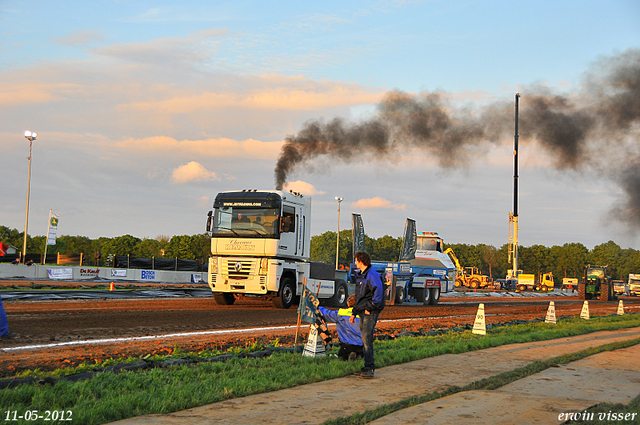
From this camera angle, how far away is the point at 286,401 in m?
6.72

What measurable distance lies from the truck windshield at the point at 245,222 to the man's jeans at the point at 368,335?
11.7 m

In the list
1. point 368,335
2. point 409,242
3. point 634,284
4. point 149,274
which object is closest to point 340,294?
point 409,242

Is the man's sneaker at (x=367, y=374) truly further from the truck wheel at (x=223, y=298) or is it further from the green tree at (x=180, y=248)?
the green tree at (x=180, y=248)

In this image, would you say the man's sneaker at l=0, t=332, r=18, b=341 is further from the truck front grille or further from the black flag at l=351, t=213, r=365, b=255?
the black flag at l=351, t=213, r=365, b=255

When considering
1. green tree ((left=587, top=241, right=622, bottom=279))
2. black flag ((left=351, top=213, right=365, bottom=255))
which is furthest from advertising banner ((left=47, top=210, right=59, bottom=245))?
green tree ((left=587, top=241, right=622, bottom=279))

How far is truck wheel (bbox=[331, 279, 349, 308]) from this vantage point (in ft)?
79.6

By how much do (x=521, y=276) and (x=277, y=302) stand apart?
2986 inches

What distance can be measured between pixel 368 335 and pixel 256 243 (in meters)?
12.0

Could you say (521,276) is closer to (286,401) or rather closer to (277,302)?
(277,302)

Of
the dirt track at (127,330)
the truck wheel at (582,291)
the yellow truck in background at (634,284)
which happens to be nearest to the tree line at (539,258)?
the yellow truck in background at (634,284)

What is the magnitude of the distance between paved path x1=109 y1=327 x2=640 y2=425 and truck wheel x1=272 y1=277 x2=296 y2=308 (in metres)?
10.7

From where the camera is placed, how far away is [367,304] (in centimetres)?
851

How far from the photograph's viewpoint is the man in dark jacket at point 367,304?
8500 millimetres

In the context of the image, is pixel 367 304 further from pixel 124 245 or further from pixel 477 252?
pixel 477 252
